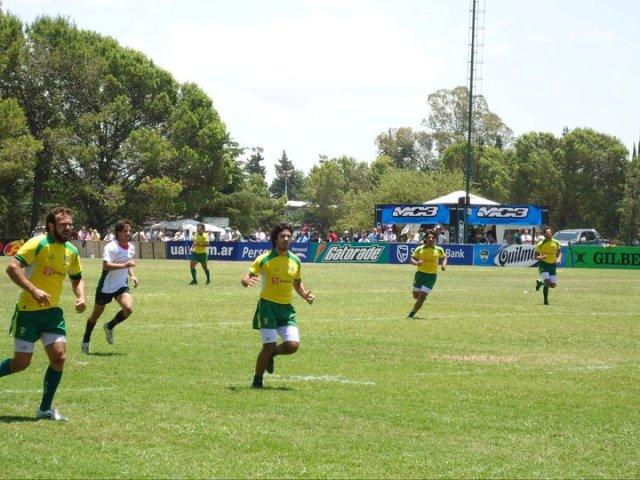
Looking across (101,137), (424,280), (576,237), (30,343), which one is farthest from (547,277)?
(101,137)

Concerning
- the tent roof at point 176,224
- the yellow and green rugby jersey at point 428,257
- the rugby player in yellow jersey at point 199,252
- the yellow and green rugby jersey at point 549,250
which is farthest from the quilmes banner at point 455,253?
the yellow and green rugby jersey at point 428,257

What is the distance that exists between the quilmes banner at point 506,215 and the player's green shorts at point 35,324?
53100 millimetres

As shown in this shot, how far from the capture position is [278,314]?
41.7 feet

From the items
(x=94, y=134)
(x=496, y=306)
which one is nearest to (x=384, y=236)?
(x=94, y=134)

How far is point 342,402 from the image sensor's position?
11.5 m

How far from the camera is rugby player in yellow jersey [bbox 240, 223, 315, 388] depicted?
41.2ft

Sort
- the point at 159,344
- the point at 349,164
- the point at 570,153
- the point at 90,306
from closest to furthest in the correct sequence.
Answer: the point at 159,344
the point at 90,306
the point at 570,153
the point at 349,164

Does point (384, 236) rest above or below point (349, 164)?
below

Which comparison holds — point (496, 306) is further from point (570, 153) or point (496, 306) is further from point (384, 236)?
point (570, 153)

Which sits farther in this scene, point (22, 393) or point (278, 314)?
point (278, 314)

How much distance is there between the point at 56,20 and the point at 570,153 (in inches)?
2063

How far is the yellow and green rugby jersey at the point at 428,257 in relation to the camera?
23859mm

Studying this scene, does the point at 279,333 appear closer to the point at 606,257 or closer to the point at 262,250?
the point at 606,257

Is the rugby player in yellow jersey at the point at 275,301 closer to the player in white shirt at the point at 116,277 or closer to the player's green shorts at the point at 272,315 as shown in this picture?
the player's green shorts at the point at 272,315
